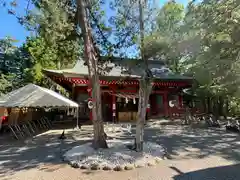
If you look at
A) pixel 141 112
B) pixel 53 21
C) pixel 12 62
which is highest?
pixel 12 62

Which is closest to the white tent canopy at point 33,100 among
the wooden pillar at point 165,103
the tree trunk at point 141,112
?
the tree trunk at point 141,112

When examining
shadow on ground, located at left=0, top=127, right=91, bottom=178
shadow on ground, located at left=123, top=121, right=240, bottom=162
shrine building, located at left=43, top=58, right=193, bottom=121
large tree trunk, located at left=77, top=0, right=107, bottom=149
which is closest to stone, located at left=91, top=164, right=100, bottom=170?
shadow on ground, located at left=0, top=127, right=91, bottom=178

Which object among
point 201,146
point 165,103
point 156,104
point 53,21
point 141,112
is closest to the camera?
point 141,112

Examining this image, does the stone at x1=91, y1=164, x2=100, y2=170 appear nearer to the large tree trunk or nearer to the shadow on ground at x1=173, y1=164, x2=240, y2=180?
the large tree trunk

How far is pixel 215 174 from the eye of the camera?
A: 14.3ft

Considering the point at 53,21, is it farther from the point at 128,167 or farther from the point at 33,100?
the point at 128,167

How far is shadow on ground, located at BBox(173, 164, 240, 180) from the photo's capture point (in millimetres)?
4180

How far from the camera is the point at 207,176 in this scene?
14.0ft

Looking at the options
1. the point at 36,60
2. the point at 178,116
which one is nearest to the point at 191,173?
the point at 178,116

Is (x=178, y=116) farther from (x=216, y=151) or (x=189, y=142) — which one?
(x=216, y=151)

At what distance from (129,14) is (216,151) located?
525 centimetres

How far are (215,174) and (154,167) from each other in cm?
134

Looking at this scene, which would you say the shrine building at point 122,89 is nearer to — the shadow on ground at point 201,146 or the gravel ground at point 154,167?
the shadow on ground at point 201,146

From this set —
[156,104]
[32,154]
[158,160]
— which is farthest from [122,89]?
[158,160]
